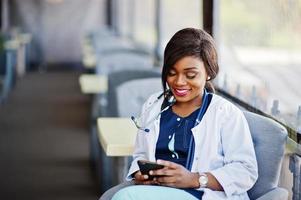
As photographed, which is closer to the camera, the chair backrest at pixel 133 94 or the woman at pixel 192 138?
→ the woman at pixel 192 138

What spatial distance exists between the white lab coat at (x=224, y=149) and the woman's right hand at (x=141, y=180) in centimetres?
8

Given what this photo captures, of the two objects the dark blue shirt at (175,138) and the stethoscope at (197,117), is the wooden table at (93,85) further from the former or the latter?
the dark blue shirt at (175,138)

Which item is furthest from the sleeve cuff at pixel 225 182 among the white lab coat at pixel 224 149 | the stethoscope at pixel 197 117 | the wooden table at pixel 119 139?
the wooden table at pixel 119 139

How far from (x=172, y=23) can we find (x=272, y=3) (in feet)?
11.0

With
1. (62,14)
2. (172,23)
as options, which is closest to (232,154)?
(172,23)

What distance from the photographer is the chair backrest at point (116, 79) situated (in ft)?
13.6

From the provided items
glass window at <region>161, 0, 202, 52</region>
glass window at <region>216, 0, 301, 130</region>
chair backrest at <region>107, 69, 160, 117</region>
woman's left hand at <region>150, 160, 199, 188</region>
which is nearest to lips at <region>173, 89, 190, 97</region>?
woman's left hand at <region>150, 160, 199, 188</region>

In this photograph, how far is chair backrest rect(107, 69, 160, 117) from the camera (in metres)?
4.16

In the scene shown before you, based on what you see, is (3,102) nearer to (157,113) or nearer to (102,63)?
(102,63)

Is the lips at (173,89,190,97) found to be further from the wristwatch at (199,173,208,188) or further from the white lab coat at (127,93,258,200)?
the wristwatch at (199,173,208,188)

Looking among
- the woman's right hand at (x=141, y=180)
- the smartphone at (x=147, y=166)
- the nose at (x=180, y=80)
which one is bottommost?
the woman's right hand at (x=141, y=180)

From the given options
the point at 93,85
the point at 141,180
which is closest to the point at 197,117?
the point at 141,180

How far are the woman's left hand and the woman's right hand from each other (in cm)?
6

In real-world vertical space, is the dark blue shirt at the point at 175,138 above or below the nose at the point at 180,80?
below
